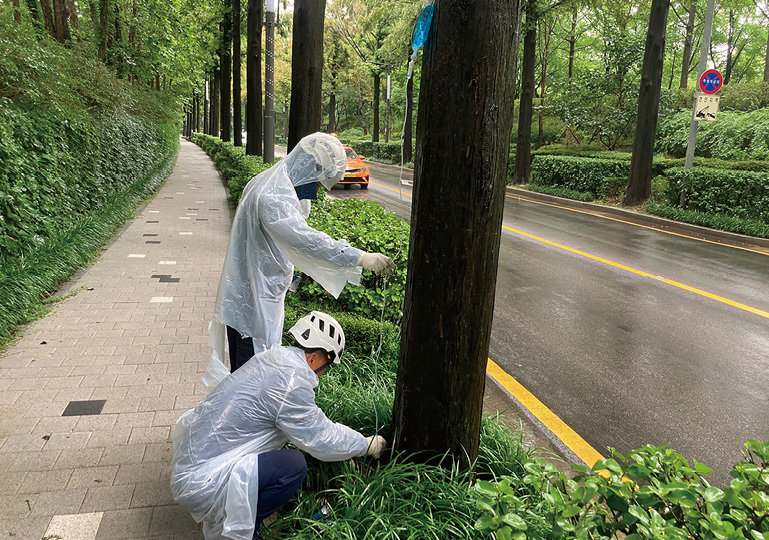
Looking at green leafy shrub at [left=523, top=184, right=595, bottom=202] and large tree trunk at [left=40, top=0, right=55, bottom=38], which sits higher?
large tree trunk at [left=40, top=0, right=55, bottom=38]

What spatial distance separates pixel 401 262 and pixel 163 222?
329 inches

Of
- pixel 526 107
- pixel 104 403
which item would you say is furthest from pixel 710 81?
pixel 104 403

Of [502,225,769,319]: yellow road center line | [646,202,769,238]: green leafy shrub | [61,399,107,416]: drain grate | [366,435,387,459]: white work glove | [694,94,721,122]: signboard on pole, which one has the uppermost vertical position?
[694,94,721,122]: signboard on pole

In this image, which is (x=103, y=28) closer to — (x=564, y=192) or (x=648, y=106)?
(x=564, y=192)

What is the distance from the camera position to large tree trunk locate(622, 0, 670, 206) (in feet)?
48.0

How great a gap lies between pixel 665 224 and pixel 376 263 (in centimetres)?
1286

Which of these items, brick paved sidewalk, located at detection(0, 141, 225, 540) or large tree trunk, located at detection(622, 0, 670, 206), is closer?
brick paved sidewalk, located at detection(0, 141, 225, 540)

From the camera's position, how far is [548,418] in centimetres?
407

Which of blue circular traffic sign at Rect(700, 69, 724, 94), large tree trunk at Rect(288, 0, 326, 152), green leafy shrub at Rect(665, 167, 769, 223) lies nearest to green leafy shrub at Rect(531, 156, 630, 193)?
green leafy shrub at Rect(665, 167, 769, 223)

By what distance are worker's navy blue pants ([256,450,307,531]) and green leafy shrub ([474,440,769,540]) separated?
835mm

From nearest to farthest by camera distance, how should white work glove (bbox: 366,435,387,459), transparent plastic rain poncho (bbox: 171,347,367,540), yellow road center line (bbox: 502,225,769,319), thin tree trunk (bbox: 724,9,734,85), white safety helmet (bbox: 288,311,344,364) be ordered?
transparent plastic rain poncho (bbox: 171,347,367,540), white safety helmet (bbox: 288,311,344,364), white work glove (bbox: 366,435,387,459), yellow road center line (bbox: 502,225,769,319), thin tree trunk (bbox: 724,9,734,85)

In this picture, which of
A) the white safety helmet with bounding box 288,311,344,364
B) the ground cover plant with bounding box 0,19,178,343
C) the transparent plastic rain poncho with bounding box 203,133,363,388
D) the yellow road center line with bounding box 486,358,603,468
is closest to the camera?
the white safety helmet with bounding box 288,311,344,364

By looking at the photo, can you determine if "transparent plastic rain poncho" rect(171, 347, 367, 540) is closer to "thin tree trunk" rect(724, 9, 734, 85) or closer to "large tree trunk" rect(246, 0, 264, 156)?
"large tree trunk" rect(246, 0, 264, 156)

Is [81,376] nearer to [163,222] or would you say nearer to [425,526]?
[425,526]
